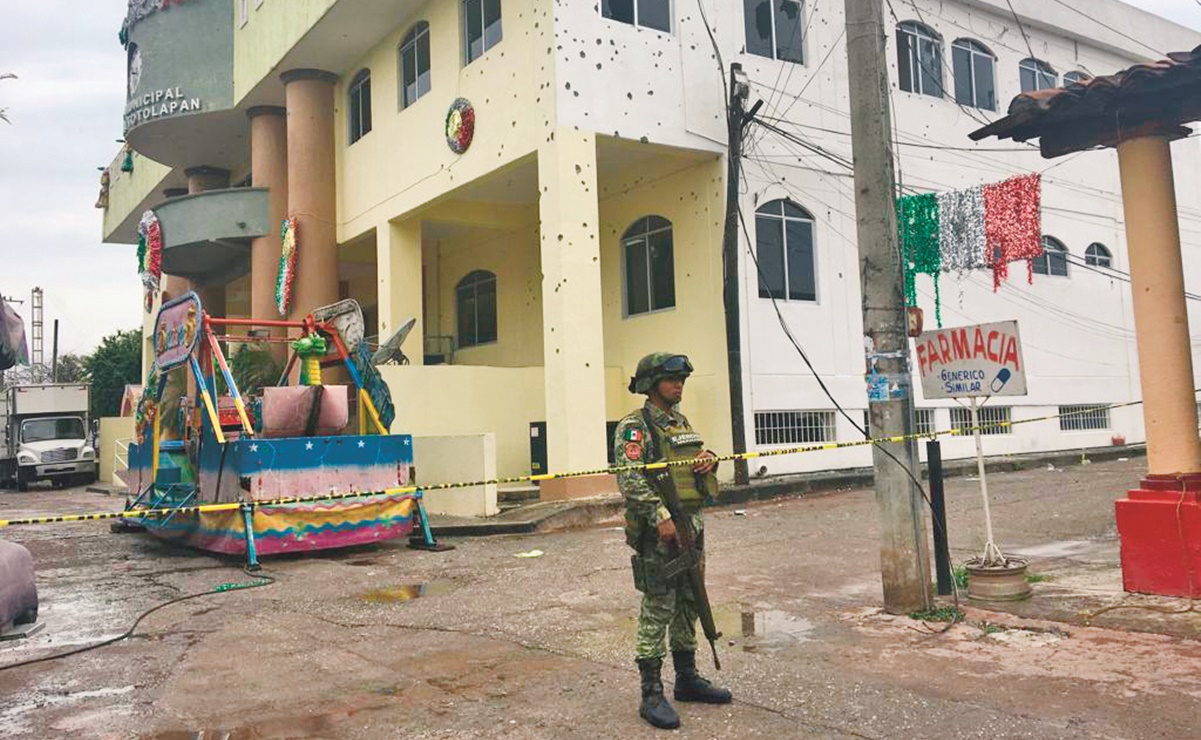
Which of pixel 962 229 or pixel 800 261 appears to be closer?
pixel 962 229

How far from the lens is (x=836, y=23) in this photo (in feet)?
59.4

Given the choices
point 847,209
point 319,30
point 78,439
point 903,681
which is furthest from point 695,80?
point 78,439

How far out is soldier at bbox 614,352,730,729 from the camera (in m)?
4.68

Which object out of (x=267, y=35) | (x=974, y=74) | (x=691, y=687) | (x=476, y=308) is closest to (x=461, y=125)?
(x=476, y=308)

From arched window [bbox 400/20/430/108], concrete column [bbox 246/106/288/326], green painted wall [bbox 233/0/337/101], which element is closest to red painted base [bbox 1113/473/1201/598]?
arched window [bbox 400/20/430/108]

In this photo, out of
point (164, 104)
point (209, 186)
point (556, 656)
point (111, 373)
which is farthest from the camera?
point (111, 373)

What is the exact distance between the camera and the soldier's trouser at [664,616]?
185 inches

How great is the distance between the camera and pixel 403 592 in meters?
8.45

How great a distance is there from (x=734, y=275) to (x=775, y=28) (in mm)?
5219

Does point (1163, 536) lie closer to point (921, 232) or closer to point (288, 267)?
point (921, 232)

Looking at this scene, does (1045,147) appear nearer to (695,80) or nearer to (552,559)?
(552,559)

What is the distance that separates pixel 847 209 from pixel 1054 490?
640 cm

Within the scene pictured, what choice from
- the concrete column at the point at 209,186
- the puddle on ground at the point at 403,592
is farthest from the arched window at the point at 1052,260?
the concrete column at the point at 209,186

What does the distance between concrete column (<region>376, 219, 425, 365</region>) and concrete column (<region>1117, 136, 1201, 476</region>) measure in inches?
565
